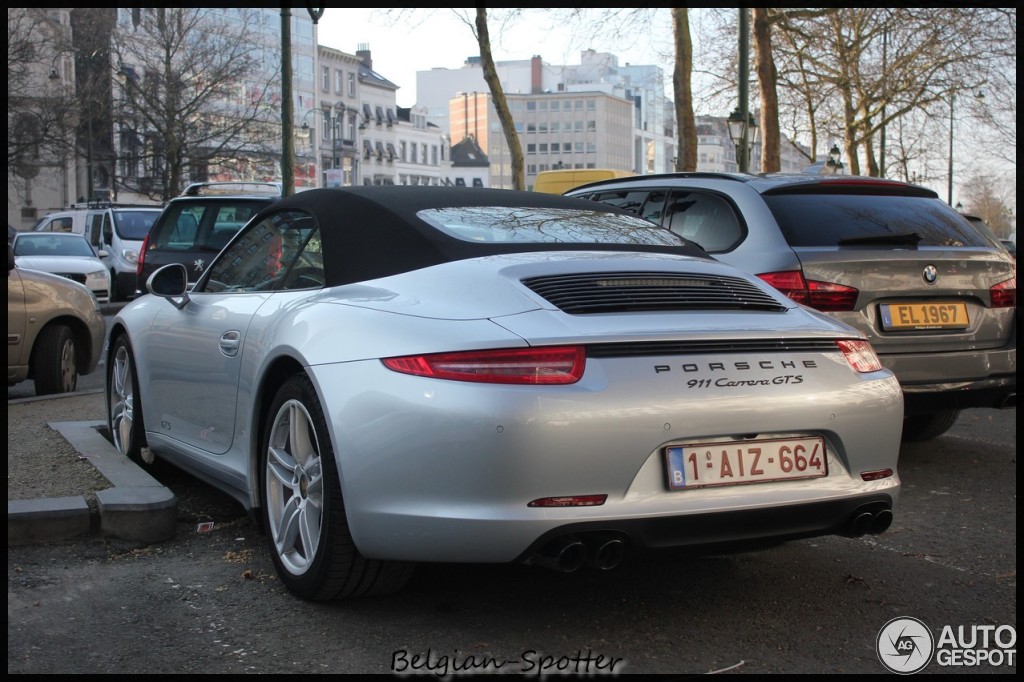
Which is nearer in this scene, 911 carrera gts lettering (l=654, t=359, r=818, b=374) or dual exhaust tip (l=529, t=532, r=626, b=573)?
dual exhaust tip (l=529, t=532, r=626, b=573)

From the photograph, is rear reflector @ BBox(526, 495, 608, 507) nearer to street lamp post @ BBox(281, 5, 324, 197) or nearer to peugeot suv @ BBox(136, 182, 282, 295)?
peugeot suv @ BBox(136, 182, 282, 295)

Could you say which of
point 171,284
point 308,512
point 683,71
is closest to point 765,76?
→ point 683,71

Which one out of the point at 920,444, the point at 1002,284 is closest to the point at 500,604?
the point at 1002,284

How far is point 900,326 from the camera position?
617 centimetres

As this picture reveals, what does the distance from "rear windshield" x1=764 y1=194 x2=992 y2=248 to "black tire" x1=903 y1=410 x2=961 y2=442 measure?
1306mm

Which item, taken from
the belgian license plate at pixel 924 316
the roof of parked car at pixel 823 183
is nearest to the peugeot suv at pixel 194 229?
the roof of parked car at pixel 823 183

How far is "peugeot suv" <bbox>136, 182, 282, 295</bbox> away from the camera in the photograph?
14.4 metres

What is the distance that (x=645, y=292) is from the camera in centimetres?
381

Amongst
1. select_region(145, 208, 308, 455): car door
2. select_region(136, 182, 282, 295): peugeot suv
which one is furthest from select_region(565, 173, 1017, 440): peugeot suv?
select_region(136, 182, 282, 295): peugeot suv

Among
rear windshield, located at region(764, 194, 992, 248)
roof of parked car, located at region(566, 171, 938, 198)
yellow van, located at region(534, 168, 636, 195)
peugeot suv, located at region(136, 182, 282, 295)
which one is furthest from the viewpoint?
yellow van, located at region(534, 168, 636, 195)

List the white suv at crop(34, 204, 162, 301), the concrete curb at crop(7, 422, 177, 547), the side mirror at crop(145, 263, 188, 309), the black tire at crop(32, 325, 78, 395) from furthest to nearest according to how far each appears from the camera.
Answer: the white suv at crop(34, 204, 162, 301)
the black tire at crop(32, 325, 78, 395)
the side mirror at crop(145, 263, 188, 309)
the concrete curb at crop(7, 422, 177, 547)

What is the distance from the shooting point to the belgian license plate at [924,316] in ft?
20.2

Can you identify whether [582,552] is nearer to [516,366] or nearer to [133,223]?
[516,366]

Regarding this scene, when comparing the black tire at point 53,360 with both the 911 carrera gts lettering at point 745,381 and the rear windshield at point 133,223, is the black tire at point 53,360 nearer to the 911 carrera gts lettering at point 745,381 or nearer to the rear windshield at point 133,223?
the 911 carrera gts lettering at point 745,381
